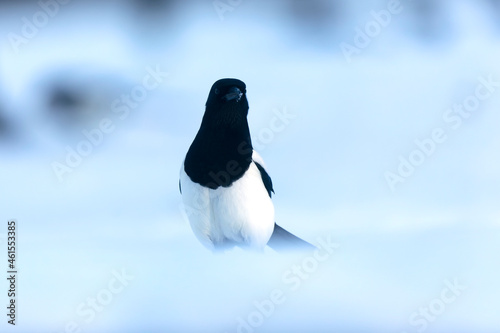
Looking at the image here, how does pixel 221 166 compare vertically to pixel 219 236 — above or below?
above

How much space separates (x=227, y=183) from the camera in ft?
8.21

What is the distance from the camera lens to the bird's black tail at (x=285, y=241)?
2445 millimetres

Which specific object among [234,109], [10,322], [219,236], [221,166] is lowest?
[10,322]

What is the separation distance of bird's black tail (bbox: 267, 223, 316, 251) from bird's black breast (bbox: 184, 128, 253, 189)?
0.27 m

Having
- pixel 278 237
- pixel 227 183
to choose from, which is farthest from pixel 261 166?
pixel 278 237

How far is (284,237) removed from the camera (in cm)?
251

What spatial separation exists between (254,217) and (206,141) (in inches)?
13.8

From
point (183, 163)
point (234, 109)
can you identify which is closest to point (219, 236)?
point (183, 163)

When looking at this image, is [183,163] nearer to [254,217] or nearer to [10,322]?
[254,217]

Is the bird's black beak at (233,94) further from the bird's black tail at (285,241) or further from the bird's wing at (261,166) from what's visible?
the bird's black tail at (285,241)

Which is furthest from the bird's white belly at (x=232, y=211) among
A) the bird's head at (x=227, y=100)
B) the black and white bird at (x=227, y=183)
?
the bird's head at (x=227, y=100)

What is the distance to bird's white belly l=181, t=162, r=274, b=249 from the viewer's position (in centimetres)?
251

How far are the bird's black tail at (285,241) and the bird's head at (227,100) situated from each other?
464 millimetres

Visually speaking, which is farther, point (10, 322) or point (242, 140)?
point (242, 140)
